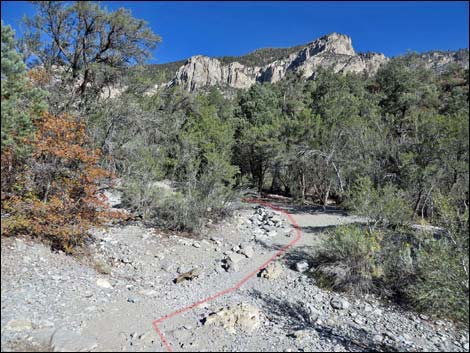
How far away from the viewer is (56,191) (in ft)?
26.8

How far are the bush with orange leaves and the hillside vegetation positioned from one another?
0.04 metres

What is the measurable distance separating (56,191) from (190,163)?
659 cm

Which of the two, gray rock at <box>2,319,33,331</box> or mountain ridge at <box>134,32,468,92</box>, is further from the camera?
mountain ridge at <box>134,32,468,92</box>

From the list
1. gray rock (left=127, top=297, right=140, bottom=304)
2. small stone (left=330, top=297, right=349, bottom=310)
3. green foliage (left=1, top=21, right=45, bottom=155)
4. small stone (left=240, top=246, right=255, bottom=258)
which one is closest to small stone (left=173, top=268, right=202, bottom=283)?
gray rock (left=127, top=297, right=140, bottom=304)

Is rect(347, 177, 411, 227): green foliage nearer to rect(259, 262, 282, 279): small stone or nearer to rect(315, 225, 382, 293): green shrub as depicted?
rect(315, 225, 382, 293): green shrub

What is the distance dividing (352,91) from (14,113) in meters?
31.1

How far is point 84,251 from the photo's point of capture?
27.4 feet

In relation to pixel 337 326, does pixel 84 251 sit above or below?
above

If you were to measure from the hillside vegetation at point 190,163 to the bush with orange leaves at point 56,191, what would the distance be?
35mm

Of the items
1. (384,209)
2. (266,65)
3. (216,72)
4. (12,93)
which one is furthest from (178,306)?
(266,65)

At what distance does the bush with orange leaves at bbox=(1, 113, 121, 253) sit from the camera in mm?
7199

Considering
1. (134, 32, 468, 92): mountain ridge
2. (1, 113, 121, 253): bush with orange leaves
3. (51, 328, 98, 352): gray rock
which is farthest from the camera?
(134, 32, 468, 92): mountain ridge

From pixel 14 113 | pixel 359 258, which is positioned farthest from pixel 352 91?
pixel 14 113

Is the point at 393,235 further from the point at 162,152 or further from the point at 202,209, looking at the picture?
the point at 162,152
